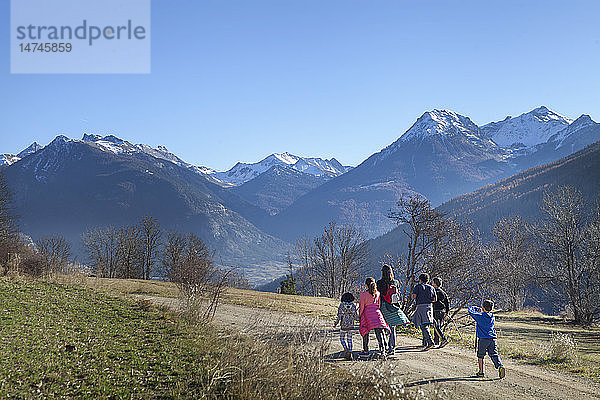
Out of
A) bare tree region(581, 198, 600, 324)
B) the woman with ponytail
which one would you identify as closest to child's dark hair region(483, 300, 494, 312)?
the woman with ponytail

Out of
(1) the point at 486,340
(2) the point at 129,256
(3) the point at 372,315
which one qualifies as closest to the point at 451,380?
(1) the point at 486,340

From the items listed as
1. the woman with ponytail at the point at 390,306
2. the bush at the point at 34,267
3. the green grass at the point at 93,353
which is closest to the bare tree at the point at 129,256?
the bush at the point at 34,267

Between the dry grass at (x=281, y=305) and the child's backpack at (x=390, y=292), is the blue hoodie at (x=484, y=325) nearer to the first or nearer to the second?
the child's backpack at (x=390, y=292)

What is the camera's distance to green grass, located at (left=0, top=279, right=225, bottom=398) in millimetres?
8422

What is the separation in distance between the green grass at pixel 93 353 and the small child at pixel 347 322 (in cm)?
363

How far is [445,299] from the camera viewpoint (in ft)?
44.6

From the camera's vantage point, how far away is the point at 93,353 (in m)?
10.5

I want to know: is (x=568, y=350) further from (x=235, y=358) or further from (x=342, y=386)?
(x=235, y=358)

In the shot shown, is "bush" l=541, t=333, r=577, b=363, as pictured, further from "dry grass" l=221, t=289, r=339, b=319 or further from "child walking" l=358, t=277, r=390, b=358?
"dry grass" l=221, t=289, r=339, b=319

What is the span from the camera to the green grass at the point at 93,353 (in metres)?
8.42

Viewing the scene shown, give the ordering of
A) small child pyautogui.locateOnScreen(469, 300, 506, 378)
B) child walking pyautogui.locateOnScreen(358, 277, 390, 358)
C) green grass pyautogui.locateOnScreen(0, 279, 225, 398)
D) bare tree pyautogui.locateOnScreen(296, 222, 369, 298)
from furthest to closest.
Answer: bare tree pyautogui.locateOnScreen(296, 222, 369, 298) → child walking pyautogui.locateOnScreen(358, 277, 390, 358) → small child pyautogui.locateOnScreen(469, 300, 506, 378) → green grass pyautogui.locateOnScreen(0, 279, 225, 398)

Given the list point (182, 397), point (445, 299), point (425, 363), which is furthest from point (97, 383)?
point (445, 299)

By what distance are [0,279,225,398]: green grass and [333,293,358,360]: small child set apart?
363 centimetres

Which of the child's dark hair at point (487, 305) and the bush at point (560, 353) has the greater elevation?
the child's dark hair at point (487, 305)
